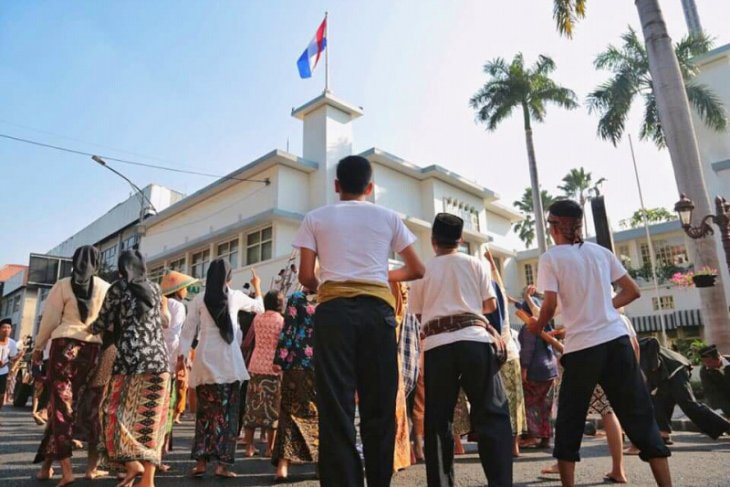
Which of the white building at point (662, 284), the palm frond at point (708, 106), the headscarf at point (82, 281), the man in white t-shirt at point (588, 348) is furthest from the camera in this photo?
the white building at point (662, 284)

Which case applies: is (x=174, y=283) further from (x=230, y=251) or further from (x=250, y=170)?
(x=230, y=251)

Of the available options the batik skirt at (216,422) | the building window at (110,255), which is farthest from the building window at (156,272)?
the batik skirt at (216,422)

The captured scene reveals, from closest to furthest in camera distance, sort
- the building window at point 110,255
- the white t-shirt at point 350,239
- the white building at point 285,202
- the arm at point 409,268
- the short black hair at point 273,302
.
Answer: the white t-shirt at point 350,239 → the arm at point 409,268 → the short black hair at point 273,302 → the white building at point 285,202 → the building window at point 110,255

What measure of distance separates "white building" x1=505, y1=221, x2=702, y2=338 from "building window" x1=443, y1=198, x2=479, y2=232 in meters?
5.21

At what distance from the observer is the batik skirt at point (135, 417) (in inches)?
151

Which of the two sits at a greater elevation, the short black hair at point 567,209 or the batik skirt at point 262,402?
the short black hair at point 567,209

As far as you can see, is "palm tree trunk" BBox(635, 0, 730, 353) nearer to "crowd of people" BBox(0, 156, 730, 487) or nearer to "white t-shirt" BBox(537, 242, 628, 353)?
"crowd of people" BBox(0, 156, 730, 487)

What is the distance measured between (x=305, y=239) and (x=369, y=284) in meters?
0.46

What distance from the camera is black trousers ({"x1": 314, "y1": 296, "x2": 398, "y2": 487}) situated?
2.61m

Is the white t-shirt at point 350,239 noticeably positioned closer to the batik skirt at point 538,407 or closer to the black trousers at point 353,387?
the black trousers at point 353,387

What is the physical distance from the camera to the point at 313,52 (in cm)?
2478

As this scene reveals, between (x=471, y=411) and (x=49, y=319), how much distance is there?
370 centimetres

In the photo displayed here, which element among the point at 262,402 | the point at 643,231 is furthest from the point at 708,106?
the point at 262,402

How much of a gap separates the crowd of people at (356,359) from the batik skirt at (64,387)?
0.01 m
